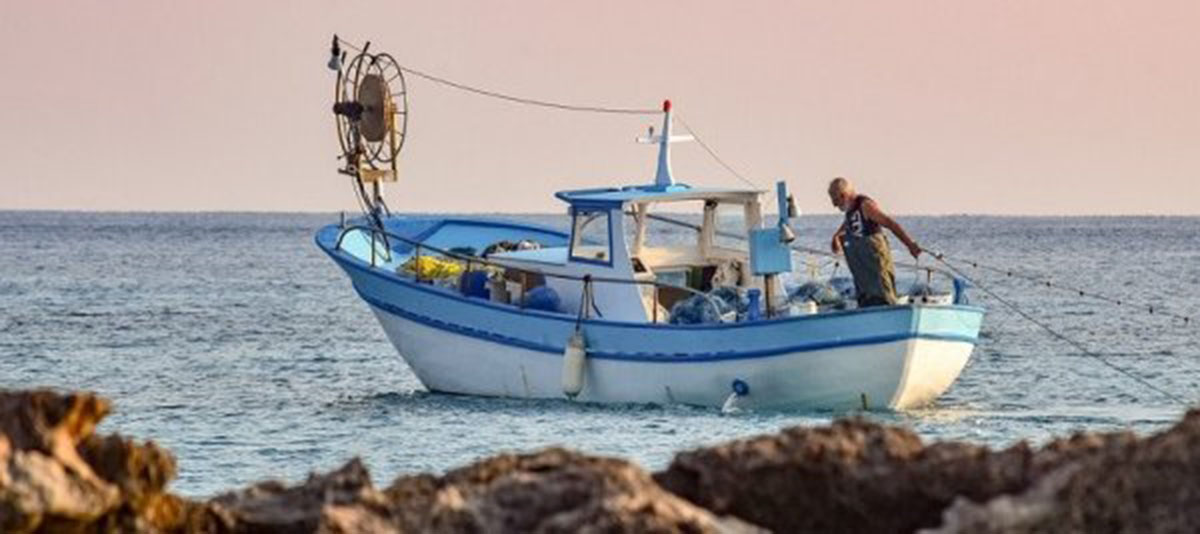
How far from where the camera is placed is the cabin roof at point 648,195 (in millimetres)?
24953

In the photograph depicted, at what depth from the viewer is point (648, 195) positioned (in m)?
25.1

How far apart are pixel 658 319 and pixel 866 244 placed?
2726mm

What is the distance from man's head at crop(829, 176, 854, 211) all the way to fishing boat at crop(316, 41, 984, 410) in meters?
0.81

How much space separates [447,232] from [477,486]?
2208 centimetres

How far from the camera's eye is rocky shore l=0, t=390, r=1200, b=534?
761 centimetres

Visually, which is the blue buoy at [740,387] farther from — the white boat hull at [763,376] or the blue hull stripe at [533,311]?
the blue hull stripe at [533,311]

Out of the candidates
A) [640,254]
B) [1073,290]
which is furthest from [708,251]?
[1073,290]

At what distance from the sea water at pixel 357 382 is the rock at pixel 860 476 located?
1078 centimetres

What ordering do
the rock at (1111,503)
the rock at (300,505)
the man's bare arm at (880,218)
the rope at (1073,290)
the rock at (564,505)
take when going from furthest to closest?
1. the rope at (1073,290)
2. the man's bare arm at (880,218)
3. the rock at (300,505)
4. the rock at (564,505)
5. the rock at (1111,503)

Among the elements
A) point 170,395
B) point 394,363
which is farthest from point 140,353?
point 170,395

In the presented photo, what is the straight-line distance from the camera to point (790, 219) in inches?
955

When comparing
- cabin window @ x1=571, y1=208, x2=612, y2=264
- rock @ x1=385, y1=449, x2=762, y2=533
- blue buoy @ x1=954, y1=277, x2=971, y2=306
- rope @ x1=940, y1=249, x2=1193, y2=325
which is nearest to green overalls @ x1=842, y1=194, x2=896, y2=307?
rope @ x1=940, y1=249, x2=1193, y2=325

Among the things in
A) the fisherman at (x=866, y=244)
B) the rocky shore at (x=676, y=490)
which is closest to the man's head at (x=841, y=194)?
the fisherman at (x=866, y=244)

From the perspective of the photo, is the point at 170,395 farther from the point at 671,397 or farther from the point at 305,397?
the point at 671,397
